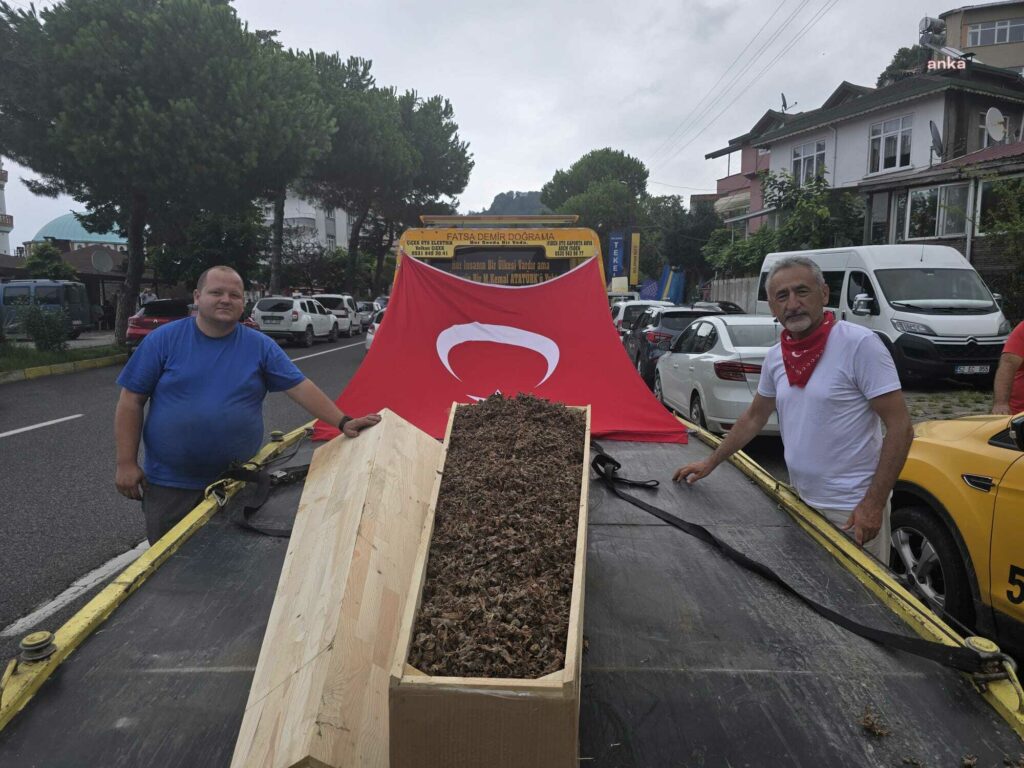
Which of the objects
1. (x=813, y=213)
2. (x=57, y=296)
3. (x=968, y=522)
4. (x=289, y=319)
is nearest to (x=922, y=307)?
(x=813, y=213)

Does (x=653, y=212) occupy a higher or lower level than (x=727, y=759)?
higher

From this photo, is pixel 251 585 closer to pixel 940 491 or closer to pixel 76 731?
pixel 76 731

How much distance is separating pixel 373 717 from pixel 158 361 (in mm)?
2185

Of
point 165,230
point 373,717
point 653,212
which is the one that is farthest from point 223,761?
point 653,212

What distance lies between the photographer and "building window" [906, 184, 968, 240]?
20.5 m

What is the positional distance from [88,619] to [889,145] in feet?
104

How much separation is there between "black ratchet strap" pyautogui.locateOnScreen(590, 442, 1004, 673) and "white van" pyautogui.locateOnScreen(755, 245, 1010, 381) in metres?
10.9

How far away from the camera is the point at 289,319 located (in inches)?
982

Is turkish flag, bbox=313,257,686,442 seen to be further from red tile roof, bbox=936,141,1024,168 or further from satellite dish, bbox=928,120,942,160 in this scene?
satellite dish, bbox=928,120,942,160

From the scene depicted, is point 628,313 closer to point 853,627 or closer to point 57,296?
point 853,627

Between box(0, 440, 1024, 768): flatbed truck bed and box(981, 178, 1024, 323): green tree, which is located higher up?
box(981, 178, 1024, 323): green tree

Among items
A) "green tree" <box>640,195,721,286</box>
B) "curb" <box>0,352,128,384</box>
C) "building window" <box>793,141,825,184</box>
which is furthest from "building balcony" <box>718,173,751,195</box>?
"curb" <box>0,352,128,384</box>

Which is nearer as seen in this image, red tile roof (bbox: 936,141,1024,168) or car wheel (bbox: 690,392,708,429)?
car wheel (bbox: 690,392,708,429)

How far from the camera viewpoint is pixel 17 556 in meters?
5.09
